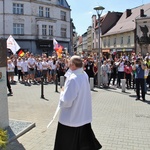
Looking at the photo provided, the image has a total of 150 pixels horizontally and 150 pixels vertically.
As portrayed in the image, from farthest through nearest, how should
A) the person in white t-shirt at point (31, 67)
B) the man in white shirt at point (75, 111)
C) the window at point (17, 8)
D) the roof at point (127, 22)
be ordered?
the roof at point (127, 22) → the window at point (17, 8) → the person in white t-shirt at point (31, 67) → the man in white shirt at point (75, 111)

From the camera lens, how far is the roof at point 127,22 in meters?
47.9

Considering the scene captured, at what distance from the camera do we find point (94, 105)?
10.1 metres

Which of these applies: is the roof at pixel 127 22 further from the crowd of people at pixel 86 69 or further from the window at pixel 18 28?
the crowd of people at pixel 86 69

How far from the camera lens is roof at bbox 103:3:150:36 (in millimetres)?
47912

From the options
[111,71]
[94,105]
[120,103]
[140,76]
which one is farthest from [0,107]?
[111,71]

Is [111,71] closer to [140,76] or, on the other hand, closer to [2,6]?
[140,76]

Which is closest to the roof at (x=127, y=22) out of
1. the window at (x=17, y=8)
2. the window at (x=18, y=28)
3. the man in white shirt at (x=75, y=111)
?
the window at (x=18, y=28)

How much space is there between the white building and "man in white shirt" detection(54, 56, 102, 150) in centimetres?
3706

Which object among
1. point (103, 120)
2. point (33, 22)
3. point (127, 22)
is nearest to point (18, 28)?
point (33, 22)

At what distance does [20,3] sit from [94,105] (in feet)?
114

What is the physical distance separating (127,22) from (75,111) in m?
49.3

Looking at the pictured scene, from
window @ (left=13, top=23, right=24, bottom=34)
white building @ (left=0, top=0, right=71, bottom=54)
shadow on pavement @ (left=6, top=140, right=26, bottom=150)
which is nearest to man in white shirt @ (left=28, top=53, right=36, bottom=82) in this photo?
shadow on pavement @ (left=6, top=140, right=26, bottom=150)

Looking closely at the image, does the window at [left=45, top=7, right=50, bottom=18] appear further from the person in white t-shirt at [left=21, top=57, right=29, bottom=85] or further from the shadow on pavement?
the shadow on pavement

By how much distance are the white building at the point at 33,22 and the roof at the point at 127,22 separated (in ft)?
42.1
